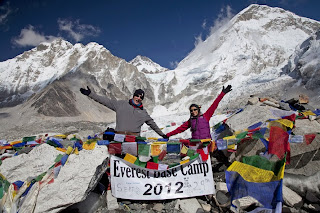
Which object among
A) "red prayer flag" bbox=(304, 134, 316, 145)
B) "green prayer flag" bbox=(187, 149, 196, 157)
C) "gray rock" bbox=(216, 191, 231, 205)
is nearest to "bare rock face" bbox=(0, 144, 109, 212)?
"green prayer flag" bbox=(187, 149, 196, 157)

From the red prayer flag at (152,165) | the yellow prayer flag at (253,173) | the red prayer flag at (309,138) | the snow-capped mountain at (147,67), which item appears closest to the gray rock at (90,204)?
the red prayer flag at (152,165)

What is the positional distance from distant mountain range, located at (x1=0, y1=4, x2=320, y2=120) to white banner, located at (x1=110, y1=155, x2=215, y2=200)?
2979 cm

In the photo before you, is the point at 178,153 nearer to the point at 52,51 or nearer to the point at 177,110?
the point at 177,110

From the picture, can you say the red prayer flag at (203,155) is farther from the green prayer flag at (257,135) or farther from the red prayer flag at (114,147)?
the red prayer flag at (114,147)

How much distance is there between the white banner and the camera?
11.7ft

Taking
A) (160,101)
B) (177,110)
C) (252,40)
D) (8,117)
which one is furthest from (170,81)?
(8,117)

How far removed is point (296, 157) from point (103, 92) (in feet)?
173

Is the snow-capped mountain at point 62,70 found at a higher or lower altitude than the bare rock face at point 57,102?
higher

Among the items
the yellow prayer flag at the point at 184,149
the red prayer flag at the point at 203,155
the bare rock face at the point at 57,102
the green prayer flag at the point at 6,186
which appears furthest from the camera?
the bare rock face at the point at 57,102

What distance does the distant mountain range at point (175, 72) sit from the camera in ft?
124

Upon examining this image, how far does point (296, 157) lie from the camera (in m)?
3.81

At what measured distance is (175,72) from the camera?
71062mm

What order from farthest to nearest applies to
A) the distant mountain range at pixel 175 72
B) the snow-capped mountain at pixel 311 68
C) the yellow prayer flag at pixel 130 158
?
the distant mountain range at pixel 175 72 < the snow-capped mountain at pixel 311 68 < the yellow prayer flag at pixel 130 158

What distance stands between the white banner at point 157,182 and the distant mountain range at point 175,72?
2979cm
